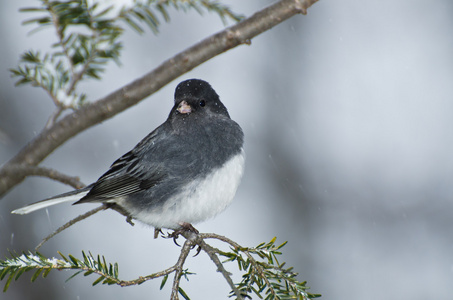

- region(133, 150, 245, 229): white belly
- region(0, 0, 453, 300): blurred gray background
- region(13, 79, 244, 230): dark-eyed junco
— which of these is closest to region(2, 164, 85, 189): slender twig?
region(13, 79, 244, 230): dark-eyed junco

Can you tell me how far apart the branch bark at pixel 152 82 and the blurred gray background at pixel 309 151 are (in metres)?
2.17

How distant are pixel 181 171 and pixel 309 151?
296 cm

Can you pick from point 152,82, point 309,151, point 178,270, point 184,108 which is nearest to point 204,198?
point 184,108

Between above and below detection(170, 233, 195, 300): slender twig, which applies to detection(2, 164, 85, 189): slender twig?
above

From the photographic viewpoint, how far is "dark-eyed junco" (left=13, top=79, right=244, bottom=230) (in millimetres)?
2061

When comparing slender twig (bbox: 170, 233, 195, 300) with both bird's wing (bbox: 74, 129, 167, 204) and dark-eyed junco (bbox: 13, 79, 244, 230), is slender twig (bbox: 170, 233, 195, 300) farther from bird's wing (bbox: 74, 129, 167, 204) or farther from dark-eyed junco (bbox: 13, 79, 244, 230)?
bird's wing (bbox: 74, 129, 167, 204)

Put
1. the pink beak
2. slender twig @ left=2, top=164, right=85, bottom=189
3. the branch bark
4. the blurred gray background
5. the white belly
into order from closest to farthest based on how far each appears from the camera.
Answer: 1. the branch bark
2. slender twig @ left=2, top=164, right=85, bottom=189
3. the white belly
4. the pink beak
5. the blurred gray background

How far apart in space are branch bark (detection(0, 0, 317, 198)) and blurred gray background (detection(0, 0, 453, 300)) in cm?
217

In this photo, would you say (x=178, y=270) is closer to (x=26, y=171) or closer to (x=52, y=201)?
(x=26, y=171)

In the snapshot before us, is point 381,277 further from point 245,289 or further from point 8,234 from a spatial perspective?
point 245,289

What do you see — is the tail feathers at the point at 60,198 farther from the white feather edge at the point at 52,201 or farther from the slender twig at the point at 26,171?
the slender twig at the point at 26,171

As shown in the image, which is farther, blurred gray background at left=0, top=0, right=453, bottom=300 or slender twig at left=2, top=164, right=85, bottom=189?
blurred gray background at left=0, top=0, right=453, bottom=300

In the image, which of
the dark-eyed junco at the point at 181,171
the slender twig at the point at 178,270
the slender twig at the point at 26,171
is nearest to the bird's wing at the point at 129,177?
the dark-eyed junco at the point at 181,171

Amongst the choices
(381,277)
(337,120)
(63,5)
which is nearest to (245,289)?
(63,5)
